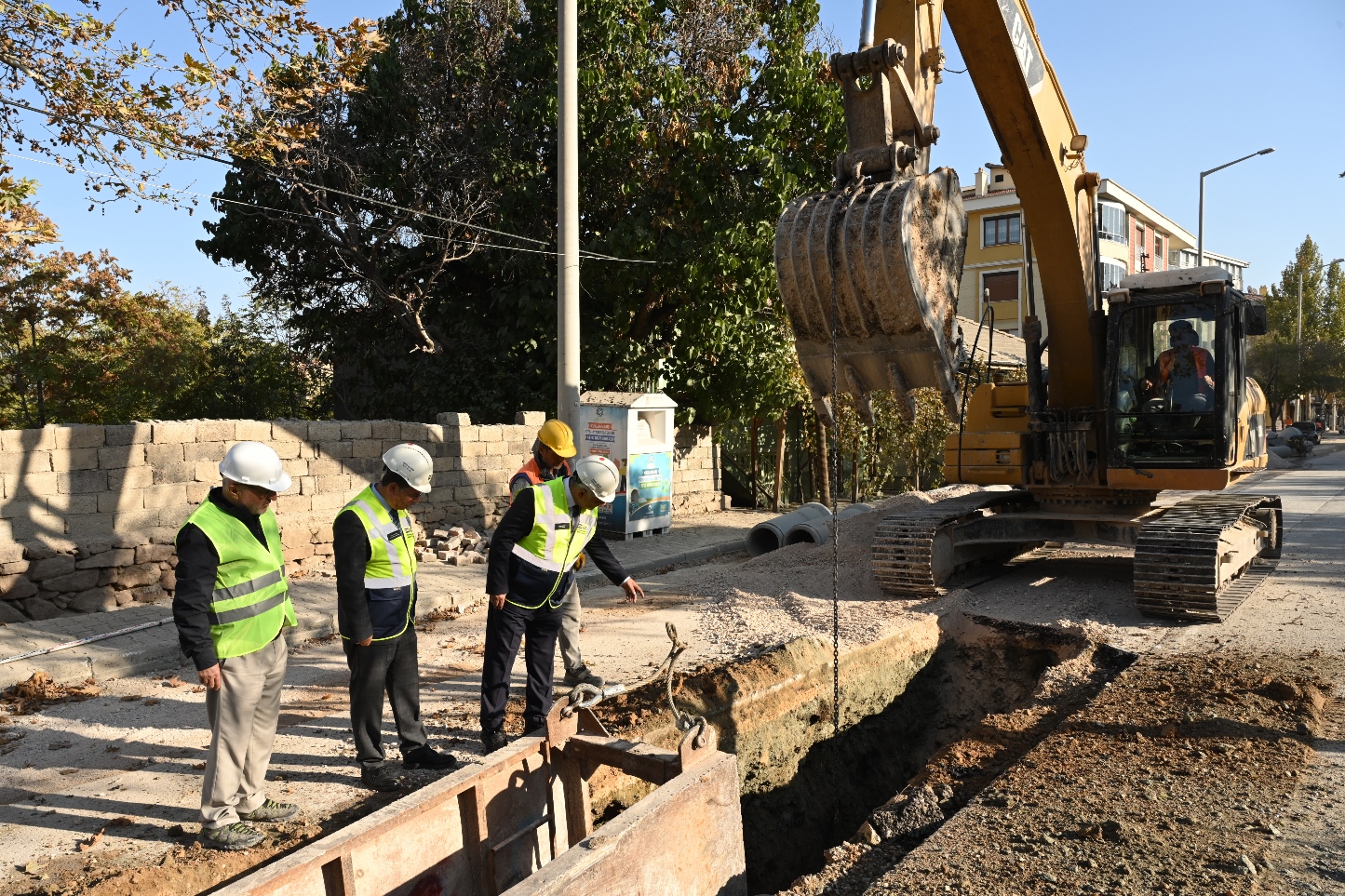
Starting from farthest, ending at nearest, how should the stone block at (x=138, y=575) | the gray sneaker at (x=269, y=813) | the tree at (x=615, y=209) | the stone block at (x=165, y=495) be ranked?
the tree at (x=615, y=209)
the stone block at (x=165, y=495)
the stone block at (x=138, y=575)
the gray sneaker at (x=269, y=813)

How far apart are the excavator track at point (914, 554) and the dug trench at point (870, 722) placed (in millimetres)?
762

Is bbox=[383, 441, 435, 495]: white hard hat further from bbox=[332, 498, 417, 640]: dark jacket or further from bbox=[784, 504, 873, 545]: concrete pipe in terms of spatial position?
bbox=[784, 504, 873, 545]: concrete pipe

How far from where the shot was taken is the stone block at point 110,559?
8.84m

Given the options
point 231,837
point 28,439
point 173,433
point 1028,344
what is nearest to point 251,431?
point 173,433

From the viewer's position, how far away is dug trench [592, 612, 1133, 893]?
5543mm

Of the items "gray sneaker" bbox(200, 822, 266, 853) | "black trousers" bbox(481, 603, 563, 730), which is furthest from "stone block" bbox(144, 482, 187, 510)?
"gray sneaker" bbox(200, 822, 266, 853)

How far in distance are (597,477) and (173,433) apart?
634 centimetres

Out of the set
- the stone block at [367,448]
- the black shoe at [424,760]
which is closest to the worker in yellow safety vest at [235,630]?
the black shoe at [424,760]

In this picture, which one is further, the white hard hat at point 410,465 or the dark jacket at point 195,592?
the white hard hat at point 410,465

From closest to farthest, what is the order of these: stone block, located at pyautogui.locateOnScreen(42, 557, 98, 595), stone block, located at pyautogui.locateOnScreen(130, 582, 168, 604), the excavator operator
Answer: stone block, located at pyautogui.locateOnScreen(42, 557, 98, 595)
the excavator operator
stone block, located at pyautogui.locateOnScreen(130, 582, 168, 604)

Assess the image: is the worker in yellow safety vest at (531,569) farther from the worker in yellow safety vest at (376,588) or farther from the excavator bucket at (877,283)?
the excavator bucket at (877,283)

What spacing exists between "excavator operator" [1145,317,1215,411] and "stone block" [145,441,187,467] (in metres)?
9.67

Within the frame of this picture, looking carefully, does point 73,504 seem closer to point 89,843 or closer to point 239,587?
point 89,843

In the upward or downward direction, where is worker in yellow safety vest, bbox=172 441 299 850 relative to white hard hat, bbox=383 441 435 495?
downward
